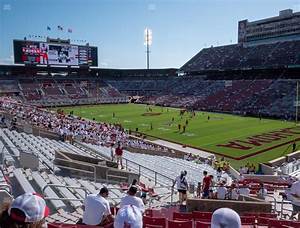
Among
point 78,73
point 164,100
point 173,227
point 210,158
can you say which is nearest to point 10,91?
point 78,73

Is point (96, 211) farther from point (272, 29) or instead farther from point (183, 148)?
point (272, 29)

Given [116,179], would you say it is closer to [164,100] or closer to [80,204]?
[80,204]

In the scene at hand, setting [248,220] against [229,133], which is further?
[229,133]

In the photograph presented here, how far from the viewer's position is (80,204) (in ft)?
23.6

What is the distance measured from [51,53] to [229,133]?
41574 millimetres

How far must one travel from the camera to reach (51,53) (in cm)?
6281

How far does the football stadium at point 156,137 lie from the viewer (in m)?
6.74

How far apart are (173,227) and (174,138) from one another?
26.3 m

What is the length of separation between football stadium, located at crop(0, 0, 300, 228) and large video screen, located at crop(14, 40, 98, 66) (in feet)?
Result: 0.64

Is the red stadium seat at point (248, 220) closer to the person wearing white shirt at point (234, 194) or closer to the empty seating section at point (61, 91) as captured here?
the person wearing white shirt at point (234, 194)

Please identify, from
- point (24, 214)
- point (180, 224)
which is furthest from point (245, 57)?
point (24, 214)

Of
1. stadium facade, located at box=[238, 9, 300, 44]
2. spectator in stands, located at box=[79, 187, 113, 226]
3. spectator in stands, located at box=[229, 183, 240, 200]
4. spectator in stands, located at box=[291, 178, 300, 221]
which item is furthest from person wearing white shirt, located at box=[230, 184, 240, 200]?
stadium facade, located at box=[238, 9, 300, 44]

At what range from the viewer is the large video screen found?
60250mm

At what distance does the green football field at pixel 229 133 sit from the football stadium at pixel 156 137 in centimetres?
15
